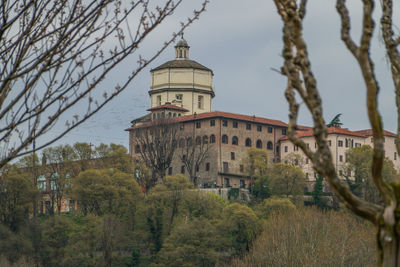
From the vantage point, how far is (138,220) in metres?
74.4

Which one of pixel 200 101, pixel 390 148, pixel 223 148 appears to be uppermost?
pixel 200 101

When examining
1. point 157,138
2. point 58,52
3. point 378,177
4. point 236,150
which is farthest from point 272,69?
point 236,150

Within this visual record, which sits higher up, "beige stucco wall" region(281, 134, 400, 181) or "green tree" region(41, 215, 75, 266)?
"beige stucco wall" region(281, 134, 400, 181)

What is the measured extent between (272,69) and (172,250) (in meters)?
59.9

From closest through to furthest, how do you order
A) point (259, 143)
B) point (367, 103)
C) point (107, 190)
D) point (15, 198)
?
point (367, 103)
point (107, 190)
point (15, 198)
point (259, 143)

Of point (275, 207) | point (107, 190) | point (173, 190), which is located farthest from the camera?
point (173, 190)

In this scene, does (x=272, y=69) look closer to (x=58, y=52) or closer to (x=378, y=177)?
(x=378, y=177)

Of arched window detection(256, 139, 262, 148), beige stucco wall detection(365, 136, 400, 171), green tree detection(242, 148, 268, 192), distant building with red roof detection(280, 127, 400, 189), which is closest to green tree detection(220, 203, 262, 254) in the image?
green tree detection(242, 148, 268, 192)

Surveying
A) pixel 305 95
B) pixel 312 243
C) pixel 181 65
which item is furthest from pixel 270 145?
pixel 305 95

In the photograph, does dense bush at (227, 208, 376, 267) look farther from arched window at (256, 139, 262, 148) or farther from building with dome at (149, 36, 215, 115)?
building with dome at (149, 36, 215, 115)

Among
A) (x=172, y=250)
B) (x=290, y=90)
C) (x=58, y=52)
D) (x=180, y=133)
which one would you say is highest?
→ (x=180, y=133)

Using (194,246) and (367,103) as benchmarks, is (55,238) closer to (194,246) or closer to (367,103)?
(194,246)

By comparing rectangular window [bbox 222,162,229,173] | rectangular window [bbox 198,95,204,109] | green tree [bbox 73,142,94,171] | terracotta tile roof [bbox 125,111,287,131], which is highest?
rectangular window [bbox 198,95,204,109]

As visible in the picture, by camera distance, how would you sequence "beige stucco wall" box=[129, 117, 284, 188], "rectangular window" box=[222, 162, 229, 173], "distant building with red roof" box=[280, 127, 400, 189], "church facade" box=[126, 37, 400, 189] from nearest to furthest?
1. "beige stucco wall" box=[129, 117, 284, 188]
2. "church facade" box=[126, 37, 400, 189]
3. "rectangular window" box=[222, 162, 229, 173]
4. "distant building with red roof" box=[280, 127, 400, 189]
